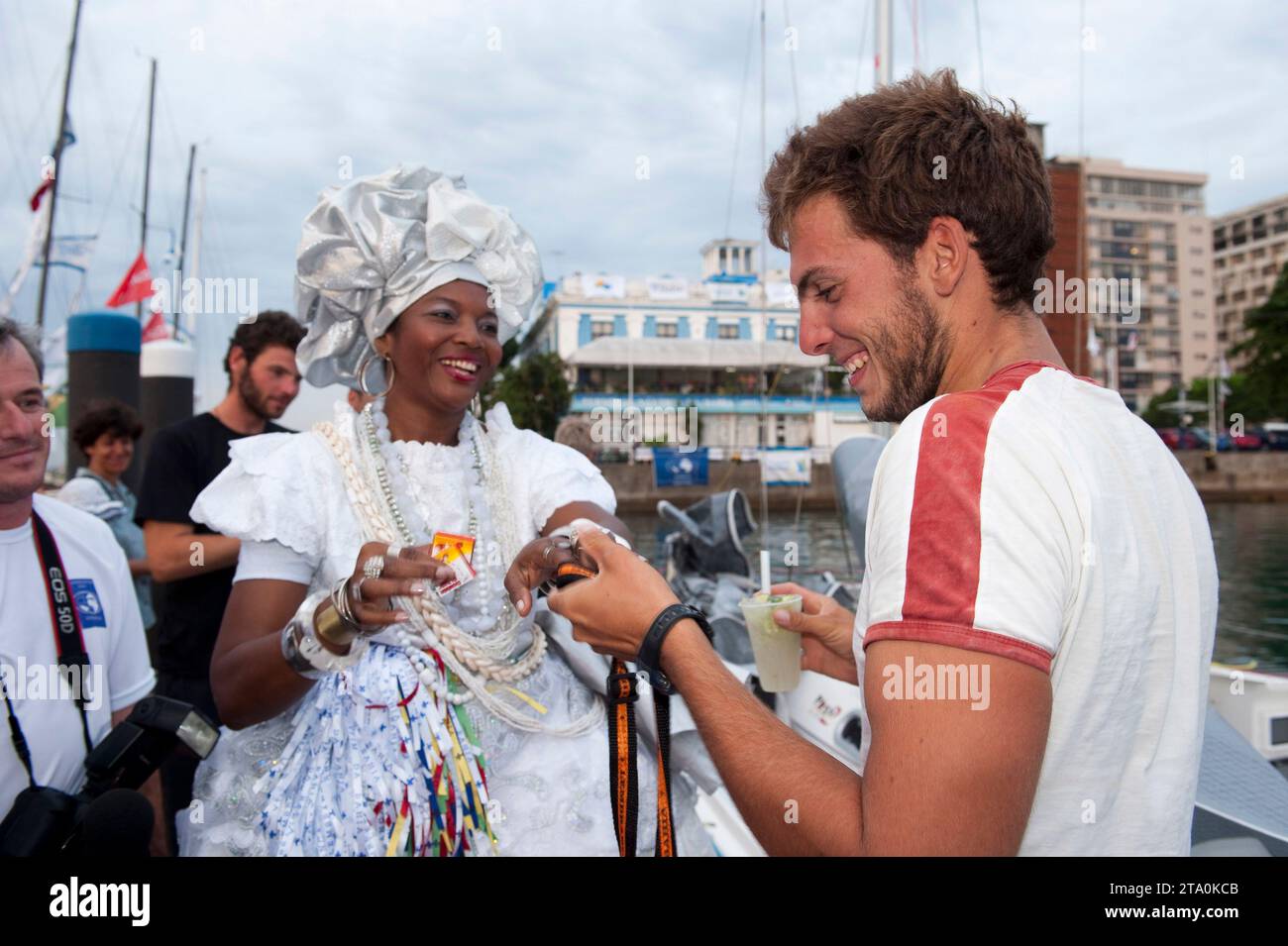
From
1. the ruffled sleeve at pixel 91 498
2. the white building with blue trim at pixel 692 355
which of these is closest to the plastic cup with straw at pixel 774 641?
the ruffled sleeve at pixel 91 498

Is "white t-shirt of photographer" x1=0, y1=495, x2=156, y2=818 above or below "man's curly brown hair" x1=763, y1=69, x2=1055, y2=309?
below

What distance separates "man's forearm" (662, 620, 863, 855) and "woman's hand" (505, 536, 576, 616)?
1.21ft

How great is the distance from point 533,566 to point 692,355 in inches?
1707

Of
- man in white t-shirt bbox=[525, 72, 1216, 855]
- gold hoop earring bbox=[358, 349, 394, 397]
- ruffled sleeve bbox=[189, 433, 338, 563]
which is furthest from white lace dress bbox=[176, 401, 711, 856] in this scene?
man in white t-shirt bbox=[525, 72, 1216, 855]

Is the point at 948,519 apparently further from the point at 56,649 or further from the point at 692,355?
the point at 692,355

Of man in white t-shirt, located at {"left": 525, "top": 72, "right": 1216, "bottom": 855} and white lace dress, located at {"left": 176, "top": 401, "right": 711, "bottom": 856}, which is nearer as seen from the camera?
man in white t-shirt, located at {"left": 525, "top": 72, "right": 1216, "bottom": 855}

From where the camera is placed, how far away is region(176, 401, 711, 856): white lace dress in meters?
1.70

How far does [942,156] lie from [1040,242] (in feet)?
0.67

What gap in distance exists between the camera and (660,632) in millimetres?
1283

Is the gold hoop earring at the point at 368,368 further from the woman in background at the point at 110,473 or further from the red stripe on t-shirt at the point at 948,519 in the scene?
the woman in background at the point at 110,473

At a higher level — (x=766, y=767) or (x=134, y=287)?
(x=134, y=287)

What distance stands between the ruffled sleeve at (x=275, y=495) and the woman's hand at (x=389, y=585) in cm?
32

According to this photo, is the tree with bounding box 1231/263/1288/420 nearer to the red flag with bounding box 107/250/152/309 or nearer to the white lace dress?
the red flag with bounding box 107/250/152/309

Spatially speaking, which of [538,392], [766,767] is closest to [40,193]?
[766,767]
